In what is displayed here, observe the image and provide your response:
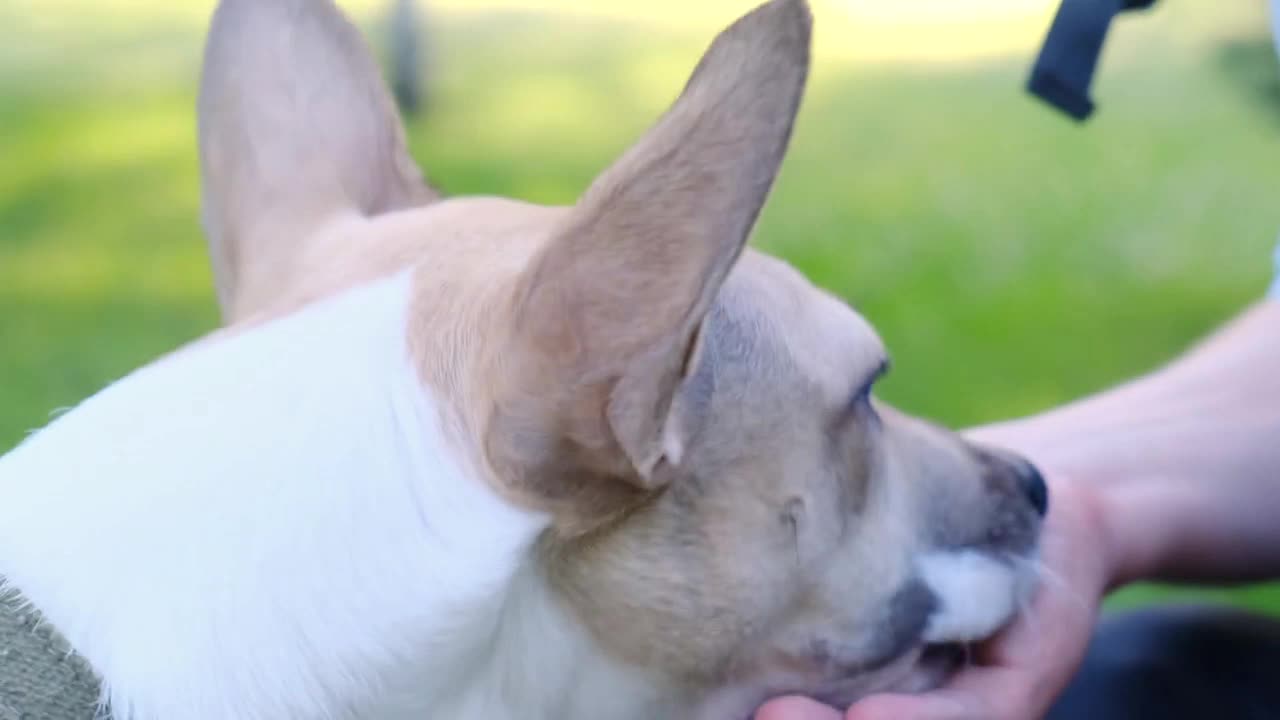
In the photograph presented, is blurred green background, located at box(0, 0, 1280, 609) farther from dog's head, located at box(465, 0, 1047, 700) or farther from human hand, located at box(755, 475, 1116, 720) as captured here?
dog's head, located at box(465, 0, 1047, 700)

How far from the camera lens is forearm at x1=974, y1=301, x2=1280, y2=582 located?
1436mm

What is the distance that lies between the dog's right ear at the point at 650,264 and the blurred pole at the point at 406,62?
315 centimetres

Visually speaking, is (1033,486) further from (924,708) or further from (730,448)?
(730,448)

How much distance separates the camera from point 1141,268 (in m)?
3.22

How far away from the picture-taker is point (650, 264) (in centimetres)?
72

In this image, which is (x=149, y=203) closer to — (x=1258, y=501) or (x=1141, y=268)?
(x=1141, y=268)

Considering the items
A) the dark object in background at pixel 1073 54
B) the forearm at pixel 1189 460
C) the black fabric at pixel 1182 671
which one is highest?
the dark object in background at pixel 1073 54

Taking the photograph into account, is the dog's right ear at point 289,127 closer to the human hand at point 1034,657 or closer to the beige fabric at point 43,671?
the beige fabric at point 43,671

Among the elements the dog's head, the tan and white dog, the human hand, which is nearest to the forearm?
the human hand

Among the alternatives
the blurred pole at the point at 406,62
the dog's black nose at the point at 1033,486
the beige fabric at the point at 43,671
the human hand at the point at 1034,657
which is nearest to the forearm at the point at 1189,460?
the human hand at the point at 1034,657

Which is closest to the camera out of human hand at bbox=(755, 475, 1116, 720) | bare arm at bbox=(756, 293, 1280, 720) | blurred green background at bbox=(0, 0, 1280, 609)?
human hand at bbox=(755, 475, 1116, 720)

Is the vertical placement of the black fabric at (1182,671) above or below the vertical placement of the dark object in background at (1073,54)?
below

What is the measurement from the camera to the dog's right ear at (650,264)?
2.27 ft

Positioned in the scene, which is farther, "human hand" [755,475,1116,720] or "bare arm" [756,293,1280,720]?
"bare arm" [756,293,1280,720]
